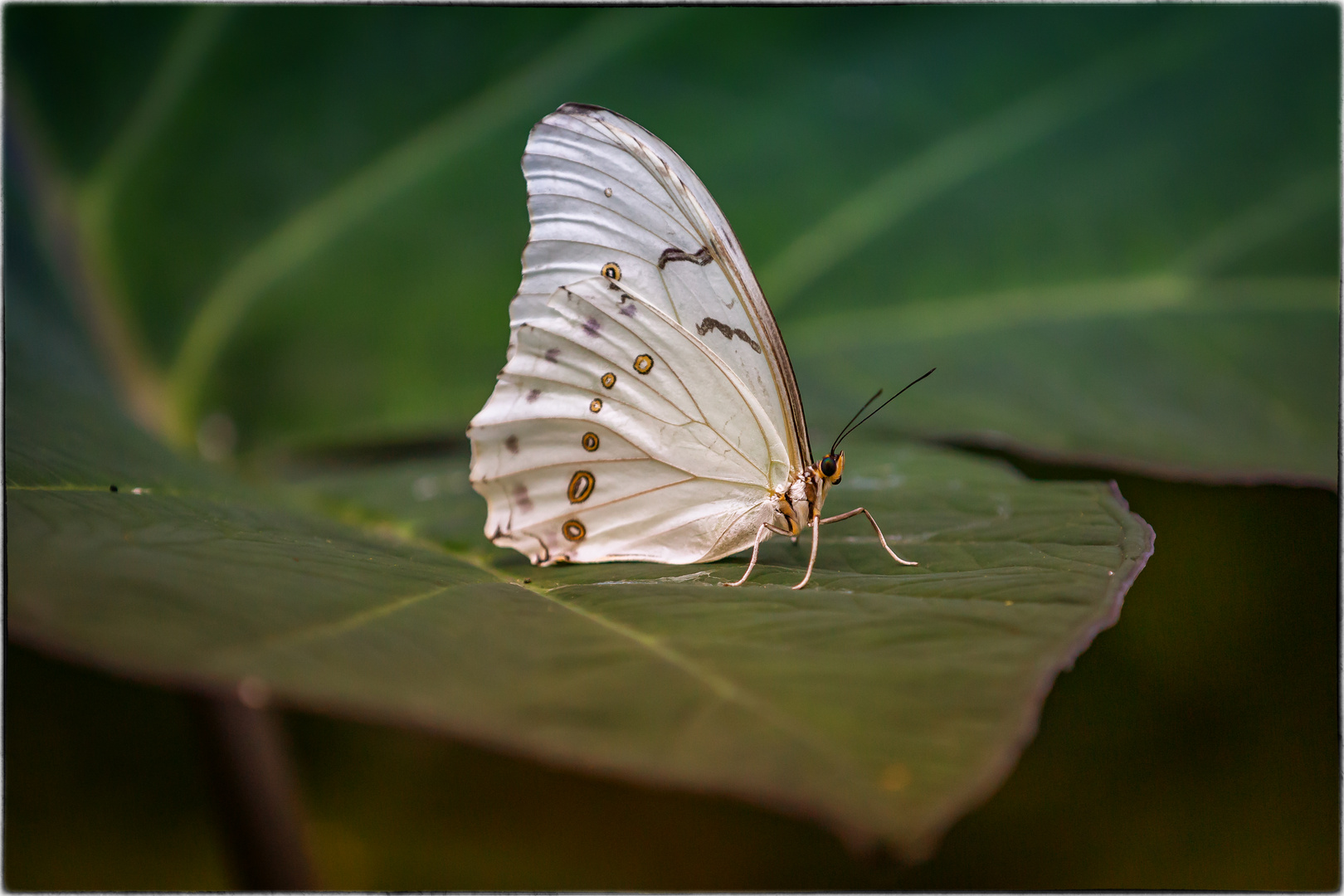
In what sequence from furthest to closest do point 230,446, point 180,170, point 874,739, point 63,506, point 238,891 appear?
point 180,170 → point 230,446 → point 238,891 → point 63,506 → point 874,739

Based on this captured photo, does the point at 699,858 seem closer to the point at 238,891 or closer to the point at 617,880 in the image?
the point at 617,880

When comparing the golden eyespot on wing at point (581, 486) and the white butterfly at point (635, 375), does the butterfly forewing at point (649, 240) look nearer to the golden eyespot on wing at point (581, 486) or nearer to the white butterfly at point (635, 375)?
the white butterfly at point (635, 375)

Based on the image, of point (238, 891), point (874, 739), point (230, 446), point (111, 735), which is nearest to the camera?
point (874, 739)

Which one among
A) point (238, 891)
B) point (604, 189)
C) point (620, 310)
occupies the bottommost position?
point (238, 891)

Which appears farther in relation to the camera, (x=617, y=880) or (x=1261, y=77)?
(x=1261, y=77)

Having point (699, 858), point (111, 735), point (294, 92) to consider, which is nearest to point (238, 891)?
point (111, 735)

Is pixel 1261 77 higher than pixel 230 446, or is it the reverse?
pixel 1261 77

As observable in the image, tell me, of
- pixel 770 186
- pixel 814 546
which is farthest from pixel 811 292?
pixel 814 546
